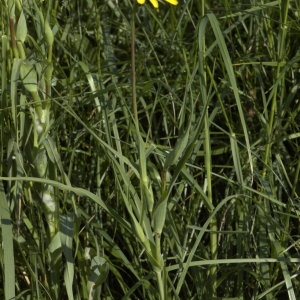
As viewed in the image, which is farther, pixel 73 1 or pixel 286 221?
pixel 73 1

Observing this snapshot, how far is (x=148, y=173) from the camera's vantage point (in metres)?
1.40

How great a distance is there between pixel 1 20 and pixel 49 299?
592mm

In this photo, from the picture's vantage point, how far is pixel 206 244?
1.65 metres

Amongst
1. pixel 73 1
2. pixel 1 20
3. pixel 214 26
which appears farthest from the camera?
pixel 73 1

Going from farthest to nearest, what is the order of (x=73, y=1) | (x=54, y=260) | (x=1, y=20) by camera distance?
(x=73, y=1), (x=1, y=20), (x=54, y=260)

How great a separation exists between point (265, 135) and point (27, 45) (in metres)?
0.64

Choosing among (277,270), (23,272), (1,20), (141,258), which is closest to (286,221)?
(277,270)

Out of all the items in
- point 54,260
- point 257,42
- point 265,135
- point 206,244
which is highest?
point 257,42

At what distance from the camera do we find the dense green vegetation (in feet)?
4.02

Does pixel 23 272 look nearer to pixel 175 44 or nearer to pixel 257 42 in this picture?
pixel 175 44

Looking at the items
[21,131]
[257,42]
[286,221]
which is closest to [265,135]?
[286,221]

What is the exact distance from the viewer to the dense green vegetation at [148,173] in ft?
4.02

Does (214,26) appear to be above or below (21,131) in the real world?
above

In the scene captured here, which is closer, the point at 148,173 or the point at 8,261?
the point at 8,261
